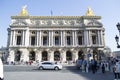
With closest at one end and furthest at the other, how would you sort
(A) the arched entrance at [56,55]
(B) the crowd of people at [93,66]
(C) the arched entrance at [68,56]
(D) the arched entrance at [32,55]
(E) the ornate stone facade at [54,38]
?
(B) the crowd of people at [93,66] < (E) the ornate stone facade at [54,38] < (A) the arched entrance at [56,55] < (D) the arched entrance at [32,55] < (C) the arched entrance at [68,56]

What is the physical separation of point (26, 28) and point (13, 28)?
188 inches

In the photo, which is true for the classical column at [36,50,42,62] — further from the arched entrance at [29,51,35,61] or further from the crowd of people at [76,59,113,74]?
the crowd of people at [76,59,113,74]

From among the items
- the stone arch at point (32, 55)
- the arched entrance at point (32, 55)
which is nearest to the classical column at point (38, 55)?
the stone arch at point (32, 55)

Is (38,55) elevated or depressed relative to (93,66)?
elevated

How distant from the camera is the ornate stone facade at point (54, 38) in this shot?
71438mm

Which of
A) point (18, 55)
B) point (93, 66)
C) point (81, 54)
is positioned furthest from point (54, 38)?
point (93, 66)

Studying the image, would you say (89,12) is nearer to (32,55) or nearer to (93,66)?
(32,55)

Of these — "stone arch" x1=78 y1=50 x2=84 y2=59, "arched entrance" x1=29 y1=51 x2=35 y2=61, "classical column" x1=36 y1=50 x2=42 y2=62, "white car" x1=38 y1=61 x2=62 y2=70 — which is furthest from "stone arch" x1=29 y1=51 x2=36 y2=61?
"white car" x1=38 y1=61 x2=62 y2=70

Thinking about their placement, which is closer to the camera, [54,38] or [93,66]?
[93,66]

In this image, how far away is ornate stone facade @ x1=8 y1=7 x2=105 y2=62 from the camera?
71.4 m

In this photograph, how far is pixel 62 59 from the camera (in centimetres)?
7131

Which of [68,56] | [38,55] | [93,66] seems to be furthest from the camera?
[68,56]

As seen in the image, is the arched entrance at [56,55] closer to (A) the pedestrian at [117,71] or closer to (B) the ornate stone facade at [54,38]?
(B) the ornate stone facade at [54,38]

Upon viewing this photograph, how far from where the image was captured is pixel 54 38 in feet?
244
